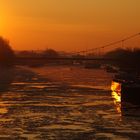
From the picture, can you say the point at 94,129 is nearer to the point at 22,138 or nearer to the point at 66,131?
the point at 66,131

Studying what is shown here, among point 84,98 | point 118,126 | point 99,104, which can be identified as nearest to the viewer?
point 118,126

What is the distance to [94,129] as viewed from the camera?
78.6 ft

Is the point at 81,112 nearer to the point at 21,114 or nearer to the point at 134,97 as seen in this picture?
the point at 21,114

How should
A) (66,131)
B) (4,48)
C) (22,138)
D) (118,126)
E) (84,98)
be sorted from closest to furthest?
(22,138), (66,131), (118,126), (84,98), (4,48)

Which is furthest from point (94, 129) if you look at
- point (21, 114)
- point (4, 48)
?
point (4, 48)

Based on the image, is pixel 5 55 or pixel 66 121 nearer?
pixel 66 121

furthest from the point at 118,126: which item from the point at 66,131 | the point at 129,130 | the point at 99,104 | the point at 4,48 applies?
the point at 4,48

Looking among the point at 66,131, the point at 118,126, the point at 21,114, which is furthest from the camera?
the point at 21,114

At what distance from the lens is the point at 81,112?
30.9 meters

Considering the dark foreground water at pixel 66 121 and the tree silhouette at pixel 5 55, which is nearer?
the dark foreground water at pixel 66 121

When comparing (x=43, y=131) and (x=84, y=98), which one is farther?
(x=84, y=98)

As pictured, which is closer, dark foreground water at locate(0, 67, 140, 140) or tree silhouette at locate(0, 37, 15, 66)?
dark foreground water at locate(0, 67, 140, 140)

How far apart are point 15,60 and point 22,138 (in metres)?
107

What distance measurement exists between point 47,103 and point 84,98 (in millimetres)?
5240
